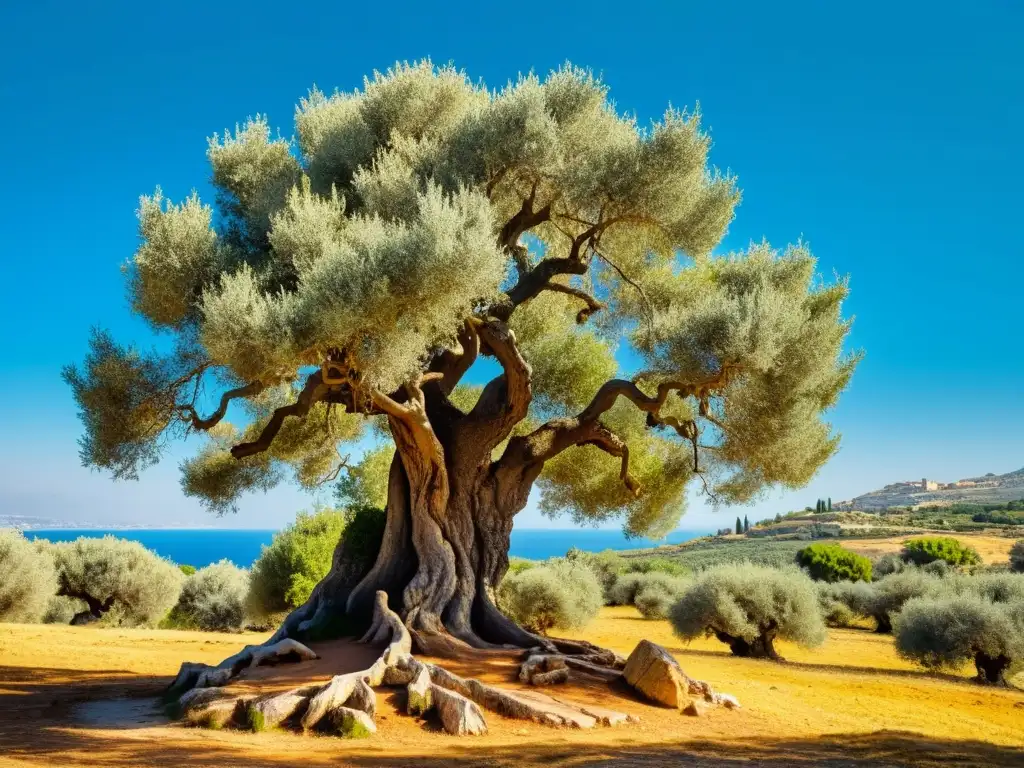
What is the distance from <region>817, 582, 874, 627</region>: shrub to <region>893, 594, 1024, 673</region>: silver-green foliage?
34.8ft

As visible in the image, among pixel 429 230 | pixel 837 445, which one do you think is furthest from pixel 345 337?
pixel 837 445

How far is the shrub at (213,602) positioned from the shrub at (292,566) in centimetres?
440

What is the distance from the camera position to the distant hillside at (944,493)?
120088 millimetres

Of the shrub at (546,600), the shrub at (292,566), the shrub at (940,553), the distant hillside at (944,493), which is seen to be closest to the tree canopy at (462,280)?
the shrub at (546,600)

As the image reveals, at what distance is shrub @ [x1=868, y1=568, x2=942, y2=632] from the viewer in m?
27.9

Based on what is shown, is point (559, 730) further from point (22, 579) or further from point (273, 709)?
point (22, 579)

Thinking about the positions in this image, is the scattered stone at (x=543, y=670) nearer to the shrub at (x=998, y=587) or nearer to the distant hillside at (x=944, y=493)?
the shrub at (x=998, y=587)

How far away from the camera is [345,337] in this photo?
10.7m

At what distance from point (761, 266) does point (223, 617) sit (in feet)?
87.8

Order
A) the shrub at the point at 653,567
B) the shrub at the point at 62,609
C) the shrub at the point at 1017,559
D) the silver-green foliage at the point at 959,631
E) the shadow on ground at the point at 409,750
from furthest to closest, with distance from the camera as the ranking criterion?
the shrub at the point at 653,567 < the shrub at the point at 1017,559 < the shrub at the point at 62,609 < the silver-green foliage at the point at 959,631 < the shadow on ground at the point at 409,750

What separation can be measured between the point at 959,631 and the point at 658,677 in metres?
10.7

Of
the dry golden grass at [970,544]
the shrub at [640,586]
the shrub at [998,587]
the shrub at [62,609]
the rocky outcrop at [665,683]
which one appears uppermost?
the dry golden grass at [970,544]

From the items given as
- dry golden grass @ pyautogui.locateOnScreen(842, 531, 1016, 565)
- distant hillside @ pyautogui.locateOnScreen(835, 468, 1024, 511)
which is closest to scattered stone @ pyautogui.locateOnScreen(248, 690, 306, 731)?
dry golden grass @ pyautogui.locateOnScreen(842, 531, 1016, 565)

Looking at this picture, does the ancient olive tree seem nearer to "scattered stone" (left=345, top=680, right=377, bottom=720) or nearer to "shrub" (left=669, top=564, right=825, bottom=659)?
"scattered stone" (left=345, top=680, right=377, bottom=720)
